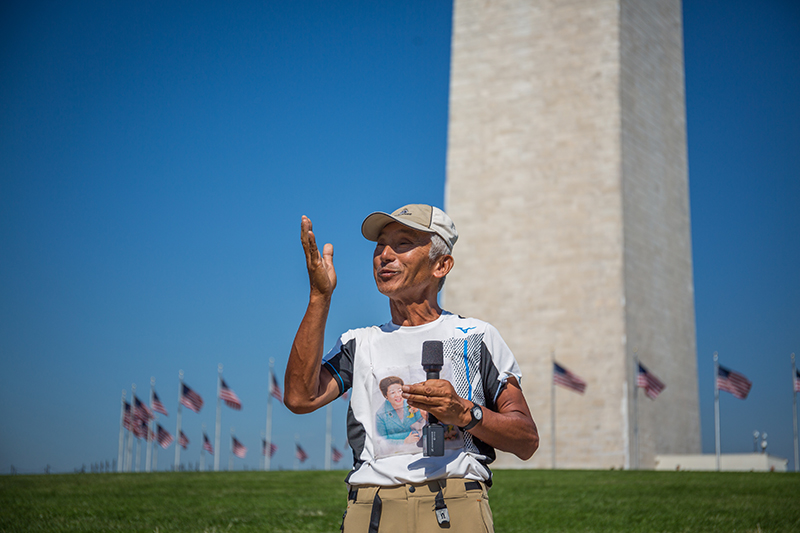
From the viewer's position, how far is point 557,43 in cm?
3241

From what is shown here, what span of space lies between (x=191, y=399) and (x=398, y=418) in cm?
2514

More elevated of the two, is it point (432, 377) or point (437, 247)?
point (437, 247)

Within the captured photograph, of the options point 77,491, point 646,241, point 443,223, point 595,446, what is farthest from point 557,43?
point 443,223

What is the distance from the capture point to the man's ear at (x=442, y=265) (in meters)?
3.25

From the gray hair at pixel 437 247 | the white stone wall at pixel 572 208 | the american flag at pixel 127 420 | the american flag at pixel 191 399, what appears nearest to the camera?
the gray hair at pixel 437 247

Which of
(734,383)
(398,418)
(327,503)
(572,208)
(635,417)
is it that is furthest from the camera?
(572,208)

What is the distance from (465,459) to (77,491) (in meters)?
12.2

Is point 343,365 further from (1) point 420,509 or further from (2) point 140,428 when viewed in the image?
(2) point 140,428

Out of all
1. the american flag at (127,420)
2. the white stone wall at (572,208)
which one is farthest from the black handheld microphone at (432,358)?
the american flag at (127,420)

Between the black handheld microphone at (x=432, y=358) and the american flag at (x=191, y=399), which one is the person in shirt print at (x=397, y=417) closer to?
the black handheld microphone at (x=432, y=358)

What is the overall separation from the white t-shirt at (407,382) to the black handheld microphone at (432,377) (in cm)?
13

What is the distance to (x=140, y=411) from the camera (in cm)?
3139

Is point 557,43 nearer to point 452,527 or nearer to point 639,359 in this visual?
point 639,359

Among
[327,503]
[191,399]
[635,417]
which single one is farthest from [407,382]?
[635,417]
